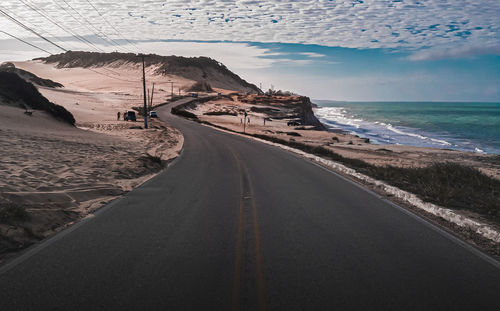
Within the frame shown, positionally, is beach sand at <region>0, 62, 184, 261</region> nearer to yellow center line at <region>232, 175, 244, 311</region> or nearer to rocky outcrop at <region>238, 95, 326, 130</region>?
yellow center line at <region>232, 175, 244, 311</region>

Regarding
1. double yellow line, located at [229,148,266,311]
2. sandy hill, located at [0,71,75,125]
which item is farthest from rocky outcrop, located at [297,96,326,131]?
double yellow line, located at [229,148,266,311]

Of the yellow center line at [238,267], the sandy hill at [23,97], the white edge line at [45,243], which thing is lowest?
the white edge line at [45,243]

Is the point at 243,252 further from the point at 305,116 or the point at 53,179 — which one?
the point at 305,116

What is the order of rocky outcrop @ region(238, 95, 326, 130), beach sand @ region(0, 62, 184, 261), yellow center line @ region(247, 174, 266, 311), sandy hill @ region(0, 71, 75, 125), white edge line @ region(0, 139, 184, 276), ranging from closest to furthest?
yellow center line @ region(247, 174, 266, 311) → white edge line @ region(0, 139, 184, 276) → beach sand @ region(0, 62, 184, 261) → sandy hill @ region(0, 71, 75, 125) → rocky outcrop @ region(238, 95, 326, 130)

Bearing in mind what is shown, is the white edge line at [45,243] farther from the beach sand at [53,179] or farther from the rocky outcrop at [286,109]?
the rocky outcrop at [286,109]

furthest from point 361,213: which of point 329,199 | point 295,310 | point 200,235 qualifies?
Result: point 295,310

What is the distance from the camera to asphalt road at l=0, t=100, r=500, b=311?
4.73 meters

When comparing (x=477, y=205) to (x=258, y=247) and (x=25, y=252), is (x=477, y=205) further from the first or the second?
(x=25, y=252)

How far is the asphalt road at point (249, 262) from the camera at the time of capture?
4.73 metres

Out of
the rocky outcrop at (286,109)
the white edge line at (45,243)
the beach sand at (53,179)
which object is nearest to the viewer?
the white edge line at (45,243)

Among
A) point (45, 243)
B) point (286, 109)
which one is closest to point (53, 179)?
point (45, 243)

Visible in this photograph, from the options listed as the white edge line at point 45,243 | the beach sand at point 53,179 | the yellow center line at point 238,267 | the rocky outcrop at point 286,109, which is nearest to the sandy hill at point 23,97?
the beach sand at point 53,179

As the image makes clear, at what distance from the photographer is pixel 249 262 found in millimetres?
5949

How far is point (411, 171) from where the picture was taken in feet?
51.5
